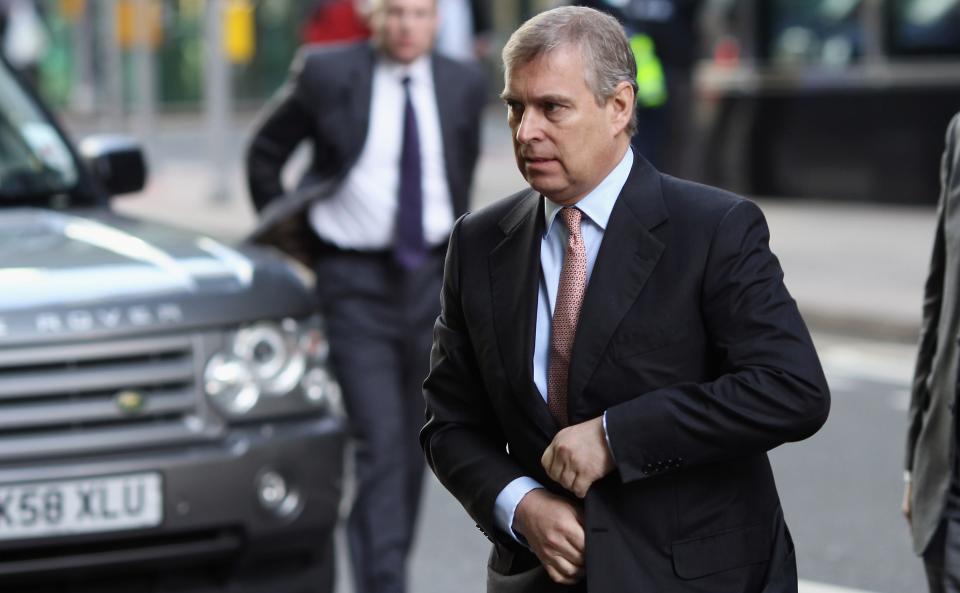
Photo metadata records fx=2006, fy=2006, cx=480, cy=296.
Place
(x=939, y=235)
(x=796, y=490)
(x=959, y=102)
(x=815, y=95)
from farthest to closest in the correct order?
1. (x=815, y=95)
2. (x=959, y=102)
3. (x=796, y=490)
4. (x=939, y=235)

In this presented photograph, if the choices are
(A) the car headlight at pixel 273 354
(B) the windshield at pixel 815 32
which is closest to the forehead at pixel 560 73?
(A) the car headlight at pixel 273 354

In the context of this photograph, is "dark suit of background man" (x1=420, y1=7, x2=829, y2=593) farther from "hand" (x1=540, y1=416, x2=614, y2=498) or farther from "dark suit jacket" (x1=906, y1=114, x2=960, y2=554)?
"dark suit jacket" (x1=906, y1=114, x2=960, y2=554)

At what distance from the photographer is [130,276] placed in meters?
5.00

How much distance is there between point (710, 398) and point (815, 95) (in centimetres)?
1406

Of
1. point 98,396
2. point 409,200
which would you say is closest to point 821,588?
point 409,200

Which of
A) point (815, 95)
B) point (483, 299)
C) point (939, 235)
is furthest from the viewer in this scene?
point (815, 95)

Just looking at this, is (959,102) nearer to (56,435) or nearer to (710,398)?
(56,435)

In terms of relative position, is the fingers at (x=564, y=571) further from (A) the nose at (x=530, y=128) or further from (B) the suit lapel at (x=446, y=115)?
(B) the suit lapel at (x=446, y=115)

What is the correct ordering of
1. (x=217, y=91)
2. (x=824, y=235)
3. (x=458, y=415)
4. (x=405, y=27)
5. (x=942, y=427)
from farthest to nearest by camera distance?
(x=217, y=91) < (x=824, y=235) < (x=405, y=27) < (x=942, y=427) < (x=458, y=415)

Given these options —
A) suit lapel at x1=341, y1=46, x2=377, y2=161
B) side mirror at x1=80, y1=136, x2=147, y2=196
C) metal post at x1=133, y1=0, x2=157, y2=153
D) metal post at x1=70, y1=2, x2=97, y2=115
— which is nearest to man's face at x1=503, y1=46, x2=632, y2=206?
suit lapel at x1=341, y1=46, x2=377, y2=161

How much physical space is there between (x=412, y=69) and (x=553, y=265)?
2895 millimetres

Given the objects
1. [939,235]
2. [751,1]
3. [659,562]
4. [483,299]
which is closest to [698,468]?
[659,562]

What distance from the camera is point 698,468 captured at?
310cm

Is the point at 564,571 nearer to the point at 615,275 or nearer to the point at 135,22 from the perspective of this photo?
the point at 615,275
